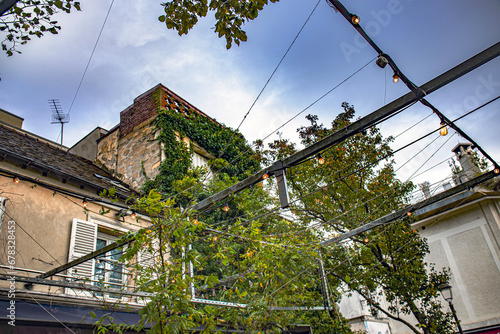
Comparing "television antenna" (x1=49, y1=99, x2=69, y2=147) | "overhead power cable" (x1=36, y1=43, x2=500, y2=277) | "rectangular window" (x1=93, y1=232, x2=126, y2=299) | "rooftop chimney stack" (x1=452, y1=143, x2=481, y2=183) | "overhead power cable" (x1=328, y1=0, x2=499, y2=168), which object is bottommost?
"rectangular window" (x1=93, y1=232, x2=126, y2=299)

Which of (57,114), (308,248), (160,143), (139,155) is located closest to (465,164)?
(308,248)

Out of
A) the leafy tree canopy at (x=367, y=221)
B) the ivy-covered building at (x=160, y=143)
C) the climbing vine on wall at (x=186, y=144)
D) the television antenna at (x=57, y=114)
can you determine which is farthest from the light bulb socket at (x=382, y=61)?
the television antenna at (x=57, y=114)

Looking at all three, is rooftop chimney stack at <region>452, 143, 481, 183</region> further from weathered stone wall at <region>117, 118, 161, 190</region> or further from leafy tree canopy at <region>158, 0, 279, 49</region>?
leafy tree canopy at <region>158, 0, 279, 49</region>

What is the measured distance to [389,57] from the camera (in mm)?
4375

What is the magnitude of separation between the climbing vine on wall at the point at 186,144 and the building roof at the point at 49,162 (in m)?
1.24

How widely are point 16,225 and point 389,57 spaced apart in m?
6.57

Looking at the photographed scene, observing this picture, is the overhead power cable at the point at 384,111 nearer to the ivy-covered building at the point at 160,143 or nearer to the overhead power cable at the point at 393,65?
the overhead power cable at the point at 393,65

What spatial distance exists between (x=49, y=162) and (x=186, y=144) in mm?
4022

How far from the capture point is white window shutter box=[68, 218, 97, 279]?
6477 mm

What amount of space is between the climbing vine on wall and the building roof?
124 cm

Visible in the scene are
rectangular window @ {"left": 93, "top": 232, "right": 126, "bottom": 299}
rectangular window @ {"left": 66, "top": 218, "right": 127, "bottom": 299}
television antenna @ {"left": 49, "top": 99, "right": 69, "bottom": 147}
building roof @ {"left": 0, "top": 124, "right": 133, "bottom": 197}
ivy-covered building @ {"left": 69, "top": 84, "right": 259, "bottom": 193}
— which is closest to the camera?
rectangular window @ {"left": 66, "top": 218, "right": 127, "bottom": 299}

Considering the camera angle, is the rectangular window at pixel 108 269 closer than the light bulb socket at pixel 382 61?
No

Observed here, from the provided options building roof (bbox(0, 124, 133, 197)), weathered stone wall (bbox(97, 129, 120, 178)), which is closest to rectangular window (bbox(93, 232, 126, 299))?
building roof (bbox(0, 124, 133, 197))

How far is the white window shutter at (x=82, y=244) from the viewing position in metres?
6.48
